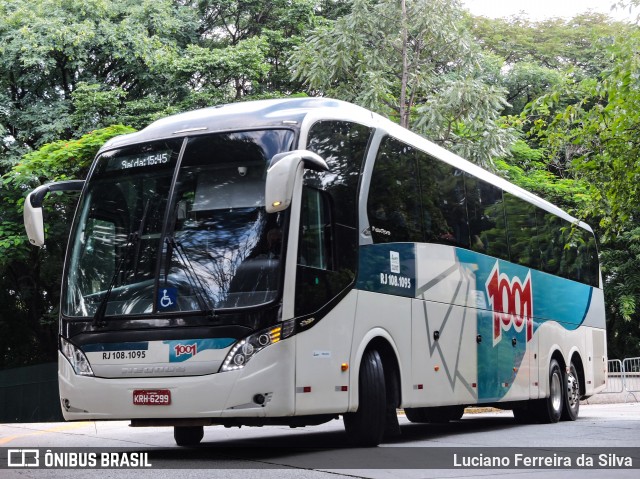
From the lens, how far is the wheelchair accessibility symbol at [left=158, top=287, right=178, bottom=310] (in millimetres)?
9469

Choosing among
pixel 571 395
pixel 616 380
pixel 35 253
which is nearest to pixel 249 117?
pixel 571 395

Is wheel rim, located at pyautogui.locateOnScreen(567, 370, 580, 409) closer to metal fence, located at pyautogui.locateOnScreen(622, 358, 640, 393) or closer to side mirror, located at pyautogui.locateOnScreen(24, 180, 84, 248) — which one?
side mirror, located at pyautogui.locateOnScreen(24, 180, 84, 248)

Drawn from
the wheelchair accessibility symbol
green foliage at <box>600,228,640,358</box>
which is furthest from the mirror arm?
green foliage at <box>600,228,640,358</box>

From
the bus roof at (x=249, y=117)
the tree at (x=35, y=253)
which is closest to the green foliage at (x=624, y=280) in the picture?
the tree at (x=35, y=253)

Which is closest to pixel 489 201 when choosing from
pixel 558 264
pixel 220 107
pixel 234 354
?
pixel 558 264

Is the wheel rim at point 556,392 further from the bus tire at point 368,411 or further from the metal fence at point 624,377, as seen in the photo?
the metal fence at point 624,377

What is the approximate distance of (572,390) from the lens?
18031mm

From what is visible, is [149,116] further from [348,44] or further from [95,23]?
[348,44]

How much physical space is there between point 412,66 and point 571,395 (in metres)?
9.50

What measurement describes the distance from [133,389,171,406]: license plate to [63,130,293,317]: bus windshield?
76 centimetres

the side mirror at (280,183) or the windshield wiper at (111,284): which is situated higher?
the side mirror at (280,183)

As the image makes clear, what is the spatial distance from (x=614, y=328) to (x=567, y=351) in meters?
22.1

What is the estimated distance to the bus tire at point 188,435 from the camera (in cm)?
1167

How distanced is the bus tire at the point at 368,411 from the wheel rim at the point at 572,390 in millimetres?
8165
